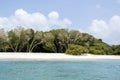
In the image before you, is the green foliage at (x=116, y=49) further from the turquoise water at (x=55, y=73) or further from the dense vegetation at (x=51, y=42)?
the turquoise water at (x=55, y=73)

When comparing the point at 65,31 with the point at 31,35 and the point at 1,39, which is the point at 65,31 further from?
the point at 1,39

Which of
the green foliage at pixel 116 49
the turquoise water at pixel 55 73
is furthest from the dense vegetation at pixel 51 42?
the turquoise water at pixel 55 73

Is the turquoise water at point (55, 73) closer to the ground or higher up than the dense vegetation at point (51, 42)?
closer to the ground

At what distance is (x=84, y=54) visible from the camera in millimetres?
67875

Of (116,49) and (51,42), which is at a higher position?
(51,42)

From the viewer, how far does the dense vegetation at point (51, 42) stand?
69.8 m

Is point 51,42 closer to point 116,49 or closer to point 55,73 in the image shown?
point 116,49

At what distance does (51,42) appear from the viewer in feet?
246

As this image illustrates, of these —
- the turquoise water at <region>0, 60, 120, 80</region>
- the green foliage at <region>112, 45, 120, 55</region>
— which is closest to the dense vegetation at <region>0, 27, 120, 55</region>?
the green foliage at <region>112, 45, 120, 55</region>

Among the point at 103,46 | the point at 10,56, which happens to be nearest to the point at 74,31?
the point at 103,46

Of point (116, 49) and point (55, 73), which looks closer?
point (55, 73)

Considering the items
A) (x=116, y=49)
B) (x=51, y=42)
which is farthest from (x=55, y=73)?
(x=116, y=49)

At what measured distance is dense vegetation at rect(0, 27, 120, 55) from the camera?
69.8 m

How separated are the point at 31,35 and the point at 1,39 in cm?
818
